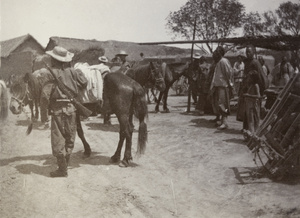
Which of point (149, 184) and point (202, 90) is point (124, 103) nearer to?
point (149, 184)

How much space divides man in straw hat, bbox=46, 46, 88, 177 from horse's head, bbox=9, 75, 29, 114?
13.4 ft

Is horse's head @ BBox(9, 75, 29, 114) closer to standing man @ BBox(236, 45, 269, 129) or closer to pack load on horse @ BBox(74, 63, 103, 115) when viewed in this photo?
pack load on horse @ BBox(74, 63, 103, 115)

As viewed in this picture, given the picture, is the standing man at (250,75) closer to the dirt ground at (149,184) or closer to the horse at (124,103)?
the dirt ground at (149,184)

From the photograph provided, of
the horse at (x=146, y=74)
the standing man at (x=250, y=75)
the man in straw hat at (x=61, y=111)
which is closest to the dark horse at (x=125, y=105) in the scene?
the man in straw hat at (x=61, y=111)

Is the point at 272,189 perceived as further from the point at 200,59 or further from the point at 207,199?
the point at 200,59

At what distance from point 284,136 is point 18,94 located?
264 inches

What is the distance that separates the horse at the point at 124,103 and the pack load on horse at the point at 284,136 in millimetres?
1890

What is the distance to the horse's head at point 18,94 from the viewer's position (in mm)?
8109

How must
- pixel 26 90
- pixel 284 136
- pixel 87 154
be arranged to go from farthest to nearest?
pixel 26 90 < pixel 87 154 < pixel 284 136

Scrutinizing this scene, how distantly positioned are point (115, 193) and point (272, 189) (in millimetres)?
1980

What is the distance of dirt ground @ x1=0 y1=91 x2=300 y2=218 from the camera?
358 centimetres

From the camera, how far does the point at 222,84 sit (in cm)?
772

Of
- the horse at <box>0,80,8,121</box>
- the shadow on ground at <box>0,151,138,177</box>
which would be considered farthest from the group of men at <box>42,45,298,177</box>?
the horse at <box>0,80,8,121</box>

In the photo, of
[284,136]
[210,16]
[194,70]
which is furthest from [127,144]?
[210,16]
